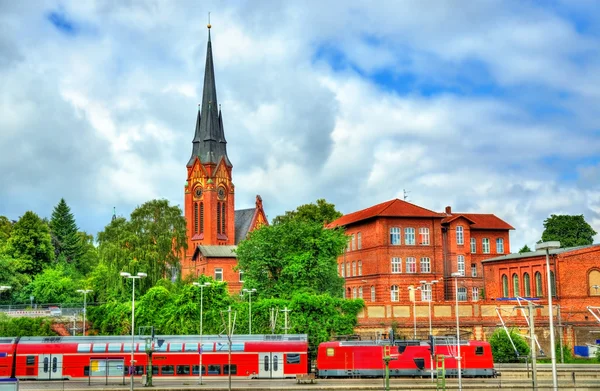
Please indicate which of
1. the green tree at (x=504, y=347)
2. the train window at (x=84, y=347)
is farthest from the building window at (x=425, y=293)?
the train window at (x=84, y=347)

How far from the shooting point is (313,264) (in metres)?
81.2

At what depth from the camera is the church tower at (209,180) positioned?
13225cm

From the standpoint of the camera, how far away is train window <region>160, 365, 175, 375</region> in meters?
55.3

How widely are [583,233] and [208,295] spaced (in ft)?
251

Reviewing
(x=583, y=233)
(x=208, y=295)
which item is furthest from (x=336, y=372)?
(x=583, y=233)

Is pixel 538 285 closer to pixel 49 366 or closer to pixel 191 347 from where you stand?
pixel 191 347

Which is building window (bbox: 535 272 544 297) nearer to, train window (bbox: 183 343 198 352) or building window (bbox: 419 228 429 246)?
building window (bbox: 419 228 429 246)

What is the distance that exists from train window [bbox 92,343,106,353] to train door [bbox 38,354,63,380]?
243cm

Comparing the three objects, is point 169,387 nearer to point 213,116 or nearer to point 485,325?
point 485,325

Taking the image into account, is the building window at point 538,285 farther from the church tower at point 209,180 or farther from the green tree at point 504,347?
the church tower at point 209,180

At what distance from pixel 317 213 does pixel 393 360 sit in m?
64.4

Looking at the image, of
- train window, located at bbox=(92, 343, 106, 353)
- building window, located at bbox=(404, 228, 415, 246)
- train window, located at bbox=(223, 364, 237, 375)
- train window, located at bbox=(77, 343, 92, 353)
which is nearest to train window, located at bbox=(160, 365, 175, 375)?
train window, located at bbox=(223, 364, 237, 375)

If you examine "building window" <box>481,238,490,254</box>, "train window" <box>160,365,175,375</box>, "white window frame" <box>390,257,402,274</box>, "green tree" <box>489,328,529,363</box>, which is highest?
"building window" <box>481,238,490,254</box>

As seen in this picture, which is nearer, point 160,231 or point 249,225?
point 160,231
